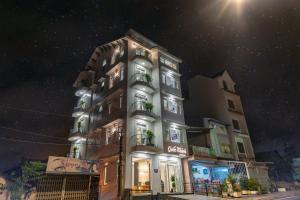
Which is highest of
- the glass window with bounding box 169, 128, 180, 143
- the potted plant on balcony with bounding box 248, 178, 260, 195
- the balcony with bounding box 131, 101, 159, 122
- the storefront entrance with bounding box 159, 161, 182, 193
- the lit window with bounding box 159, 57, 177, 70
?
the lit window with bounding box 159, 57, 177, 70

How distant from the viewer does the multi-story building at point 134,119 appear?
18.2m

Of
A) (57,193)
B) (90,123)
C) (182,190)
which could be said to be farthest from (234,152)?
(57,193)

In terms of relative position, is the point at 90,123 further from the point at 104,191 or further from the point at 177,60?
the point at 177,60

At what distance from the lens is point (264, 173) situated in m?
28.8

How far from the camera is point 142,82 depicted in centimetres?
2119

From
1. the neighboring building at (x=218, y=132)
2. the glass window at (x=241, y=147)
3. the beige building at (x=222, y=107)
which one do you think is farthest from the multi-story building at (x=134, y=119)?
the glass window at (x=241, y=147)

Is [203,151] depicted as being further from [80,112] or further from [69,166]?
[80,112]

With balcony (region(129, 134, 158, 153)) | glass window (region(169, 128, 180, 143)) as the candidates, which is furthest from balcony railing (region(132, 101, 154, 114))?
glass window (region(169, 128, 180, 143))

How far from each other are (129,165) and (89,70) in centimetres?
1834

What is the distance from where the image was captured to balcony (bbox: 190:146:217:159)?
71.8 ft

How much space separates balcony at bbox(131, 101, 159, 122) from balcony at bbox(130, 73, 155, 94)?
1777 millimetres

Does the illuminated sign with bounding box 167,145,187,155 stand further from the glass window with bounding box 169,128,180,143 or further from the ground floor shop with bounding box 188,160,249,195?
the ground floor shop with bounding box 188,160,249,195

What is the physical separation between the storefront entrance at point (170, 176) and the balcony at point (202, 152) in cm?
266

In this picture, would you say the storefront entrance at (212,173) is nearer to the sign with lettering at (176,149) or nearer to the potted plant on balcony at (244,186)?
the potted plant on balcony at (244,186)
